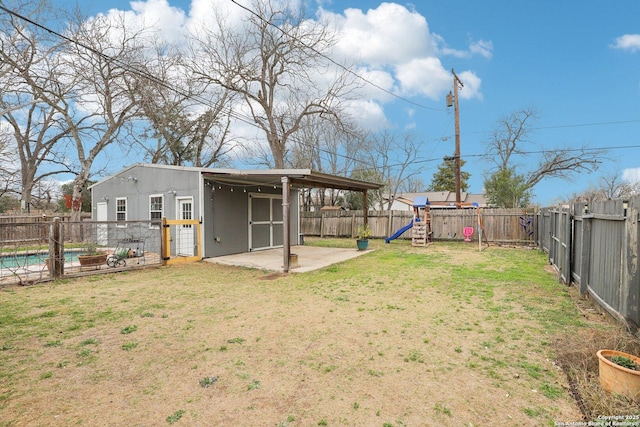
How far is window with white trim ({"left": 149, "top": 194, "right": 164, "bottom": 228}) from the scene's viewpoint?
10797 mm

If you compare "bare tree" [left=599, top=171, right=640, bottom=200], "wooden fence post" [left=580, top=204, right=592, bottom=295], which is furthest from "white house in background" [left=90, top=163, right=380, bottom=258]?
"bare tree" [left=599, top=171, right=640, bottom=200]

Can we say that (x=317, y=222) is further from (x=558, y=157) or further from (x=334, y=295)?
(x=558, y=157)

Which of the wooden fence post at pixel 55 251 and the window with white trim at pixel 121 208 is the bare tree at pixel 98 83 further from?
the wooden fence post at pixel 55 251

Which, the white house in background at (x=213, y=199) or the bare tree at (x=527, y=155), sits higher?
the bare tree at (x=527, y=155)

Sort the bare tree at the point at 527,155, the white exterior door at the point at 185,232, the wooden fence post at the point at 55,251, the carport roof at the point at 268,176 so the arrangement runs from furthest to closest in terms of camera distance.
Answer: the bare tree at the point at 527,155, the white exterior door at the point at 185,232, the carport roof at the point at 268,176, the wooden fence post at the point at 55,251

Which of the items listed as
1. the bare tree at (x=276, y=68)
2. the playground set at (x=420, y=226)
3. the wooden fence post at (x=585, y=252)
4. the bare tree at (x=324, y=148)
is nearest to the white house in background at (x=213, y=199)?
the playground set at (x=420, y=226)

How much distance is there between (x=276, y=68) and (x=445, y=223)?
490 inches

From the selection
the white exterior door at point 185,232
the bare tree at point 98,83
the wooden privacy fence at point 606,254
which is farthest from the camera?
the bare tree at point 98,83

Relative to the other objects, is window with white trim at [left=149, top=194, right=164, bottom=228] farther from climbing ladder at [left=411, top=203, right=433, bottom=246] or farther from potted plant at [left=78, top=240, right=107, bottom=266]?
climbing ladder at [left=411, top=203, right=433, bottom=246]

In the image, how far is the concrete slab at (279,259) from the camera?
846cm

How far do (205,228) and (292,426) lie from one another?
326 inches

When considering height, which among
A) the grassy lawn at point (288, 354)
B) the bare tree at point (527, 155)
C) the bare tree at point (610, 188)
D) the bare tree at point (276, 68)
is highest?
the bare tree at point (276, 68)

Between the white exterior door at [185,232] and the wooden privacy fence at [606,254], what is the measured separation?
29.1 feet

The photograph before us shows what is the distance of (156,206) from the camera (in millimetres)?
10992
